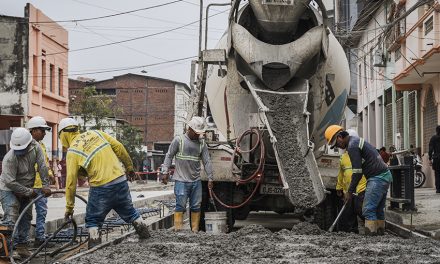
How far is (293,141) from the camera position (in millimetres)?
10133

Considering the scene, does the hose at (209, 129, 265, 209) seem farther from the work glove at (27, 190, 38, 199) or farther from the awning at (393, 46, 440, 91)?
the awning at (393, 46, 440, 91)

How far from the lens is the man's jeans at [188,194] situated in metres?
10.9

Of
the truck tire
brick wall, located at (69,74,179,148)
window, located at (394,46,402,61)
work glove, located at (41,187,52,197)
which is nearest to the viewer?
work glove, located at (41,187,52,197)

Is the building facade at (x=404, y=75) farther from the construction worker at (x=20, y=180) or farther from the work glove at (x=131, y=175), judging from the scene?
the construction worker at (x=20, y=180)

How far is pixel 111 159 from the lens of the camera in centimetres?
887

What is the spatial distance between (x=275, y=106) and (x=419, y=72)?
1551 centimetres

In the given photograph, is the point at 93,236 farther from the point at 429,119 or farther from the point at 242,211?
the point at 429,119

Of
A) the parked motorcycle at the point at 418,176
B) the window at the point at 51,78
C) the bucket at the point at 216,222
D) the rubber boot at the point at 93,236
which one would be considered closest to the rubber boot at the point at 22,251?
the rubber boot at the point at 93,236

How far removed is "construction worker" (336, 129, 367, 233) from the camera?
1065 centimetres

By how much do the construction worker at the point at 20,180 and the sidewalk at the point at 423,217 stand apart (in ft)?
18.9

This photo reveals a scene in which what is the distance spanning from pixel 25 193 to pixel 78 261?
7.51 ft

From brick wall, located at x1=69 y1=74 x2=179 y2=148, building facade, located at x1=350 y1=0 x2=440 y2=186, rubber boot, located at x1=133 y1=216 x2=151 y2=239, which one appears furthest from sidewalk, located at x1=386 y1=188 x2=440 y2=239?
brick wall, located at x1=69 y1=74 x2=179 y2=148

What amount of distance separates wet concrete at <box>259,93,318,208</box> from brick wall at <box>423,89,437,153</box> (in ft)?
52.2

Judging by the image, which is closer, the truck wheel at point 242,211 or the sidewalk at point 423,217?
the truck wheel at point 242,211
